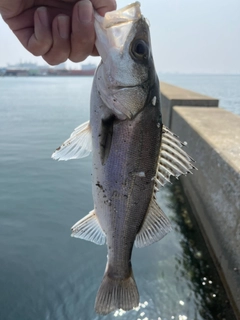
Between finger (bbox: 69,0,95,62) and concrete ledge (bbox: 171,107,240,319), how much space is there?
2453mm

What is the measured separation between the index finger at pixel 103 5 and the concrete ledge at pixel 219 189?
2.45m

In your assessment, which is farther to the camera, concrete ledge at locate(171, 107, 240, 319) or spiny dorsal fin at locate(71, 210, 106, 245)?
concrete ledge at locate(171, 107, 240, 319)

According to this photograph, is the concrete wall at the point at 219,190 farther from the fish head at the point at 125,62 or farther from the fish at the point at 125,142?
the fish head at the point at 125,62

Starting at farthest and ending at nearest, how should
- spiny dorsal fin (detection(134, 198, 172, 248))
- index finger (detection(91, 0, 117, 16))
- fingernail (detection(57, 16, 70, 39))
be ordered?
1. spiny dorsal fin (detection(134, 198, 172, 248))
2. index finger (detection(91, 0, 117, 16))
3. fingernail (detection(57, 16, 70, 39))

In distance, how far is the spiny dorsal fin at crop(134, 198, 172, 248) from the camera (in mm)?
2049

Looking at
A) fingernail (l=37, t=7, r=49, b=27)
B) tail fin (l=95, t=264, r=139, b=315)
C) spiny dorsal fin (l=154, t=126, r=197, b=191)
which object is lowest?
tail fin (l=95, t=264, r=139, b=315)

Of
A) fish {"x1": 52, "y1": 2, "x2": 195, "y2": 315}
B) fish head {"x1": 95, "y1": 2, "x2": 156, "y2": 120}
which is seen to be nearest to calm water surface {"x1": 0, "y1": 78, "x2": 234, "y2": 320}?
fish {"x1": 52, "y1": 2, "x2": 195, "y2": 315}

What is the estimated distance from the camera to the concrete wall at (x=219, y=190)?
3666mm

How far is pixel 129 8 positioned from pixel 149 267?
357cm

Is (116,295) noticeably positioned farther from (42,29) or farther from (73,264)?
(73,264)

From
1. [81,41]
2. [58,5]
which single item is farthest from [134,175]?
[58,5]

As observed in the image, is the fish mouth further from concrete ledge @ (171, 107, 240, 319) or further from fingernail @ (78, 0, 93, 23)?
concrete ledge @ (171, 107, 240, 319)

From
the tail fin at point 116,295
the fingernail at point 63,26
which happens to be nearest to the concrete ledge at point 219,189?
the tail fin at point 116,295

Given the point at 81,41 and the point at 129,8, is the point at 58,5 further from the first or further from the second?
the point at 129,8
